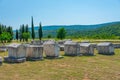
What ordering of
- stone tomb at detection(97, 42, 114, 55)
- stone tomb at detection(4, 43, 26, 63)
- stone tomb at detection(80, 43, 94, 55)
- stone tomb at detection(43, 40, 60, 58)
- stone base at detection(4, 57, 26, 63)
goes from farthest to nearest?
stone tomb at detection(97, 42, 114, 55)
stone tomb at detection(80, 43, 94, 55)
stone tomb at detection(43, 40, 60, 58)
stone tomb at detection(4, 43, 26, 63)
stone base at detection(4, 57, 26, 63)

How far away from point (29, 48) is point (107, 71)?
295 inches

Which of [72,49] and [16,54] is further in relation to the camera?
[72,49]

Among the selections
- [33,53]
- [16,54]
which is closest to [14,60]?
[16,54]

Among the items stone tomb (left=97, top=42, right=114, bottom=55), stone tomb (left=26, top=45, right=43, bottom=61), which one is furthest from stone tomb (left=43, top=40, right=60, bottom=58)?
stone tomb (left=97, top=42, right=114, bottom=55)

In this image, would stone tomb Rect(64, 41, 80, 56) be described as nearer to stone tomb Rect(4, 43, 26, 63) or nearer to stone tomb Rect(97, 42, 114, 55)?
stone tomb Rect(97, 42, 114, 55)

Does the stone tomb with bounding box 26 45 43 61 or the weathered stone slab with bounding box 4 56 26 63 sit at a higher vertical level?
the stone tomb with bounding box 26 45 43 61

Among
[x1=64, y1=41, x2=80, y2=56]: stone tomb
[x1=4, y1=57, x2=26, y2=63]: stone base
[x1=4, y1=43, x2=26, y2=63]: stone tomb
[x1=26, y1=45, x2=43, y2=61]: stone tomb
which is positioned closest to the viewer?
[x1=4, y1=57, x2=26, y2=63]: stone base

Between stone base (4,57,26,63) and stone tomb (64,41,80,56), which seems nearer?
stone base (4,57,26,63)

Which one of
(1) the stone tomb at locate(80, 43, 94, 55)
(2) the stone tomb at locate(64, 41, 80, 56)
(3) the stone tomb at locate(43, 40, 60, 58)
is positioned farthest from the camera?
(1) the stone tomb at locate(80, 43, 94, 55)

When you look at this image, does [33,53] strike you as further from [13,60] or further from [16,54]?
[13,60]

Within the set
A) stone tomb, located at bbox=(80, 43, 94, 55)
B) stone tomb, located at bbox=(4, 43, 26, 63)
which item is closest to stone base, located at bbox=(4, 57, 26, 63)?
stone tomb, located at bbox=(4, 43, 26, 63)

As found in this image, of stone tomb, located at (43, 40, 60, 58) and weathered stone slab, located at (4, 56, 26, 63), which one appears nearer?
weathered stone slab, located at (4, 56, 26, 63)

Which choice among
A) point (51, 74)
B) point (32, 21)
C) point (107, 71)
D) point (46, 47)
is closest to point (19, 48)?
point (46, 47)

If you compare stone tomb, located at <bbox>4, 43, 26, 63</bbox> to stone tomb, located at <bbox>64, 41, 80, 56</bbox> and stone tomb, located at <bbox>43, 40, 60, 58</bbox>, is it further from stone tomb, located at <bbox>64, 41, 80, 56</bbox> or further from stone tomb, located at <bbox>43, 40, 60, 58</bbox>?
stone tomb, located at <bbox>64, 41, 80, 56</bbox>
